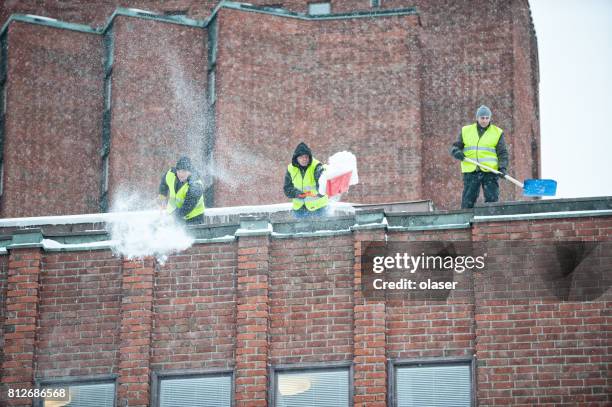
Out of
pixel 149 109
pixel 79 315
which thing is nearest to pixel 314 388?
pixel 79 315

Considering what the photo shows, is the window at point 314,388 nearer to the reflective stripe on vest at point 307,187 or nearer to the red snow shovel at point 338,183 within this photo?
the reflective stripe on vest at point 307,187

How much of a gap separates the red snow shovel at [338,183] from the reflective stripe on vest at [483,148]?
203cm

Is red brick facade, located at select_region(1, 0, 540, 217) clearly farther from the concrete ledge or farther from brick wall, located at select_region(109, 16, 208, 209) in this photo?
the concrete ledge

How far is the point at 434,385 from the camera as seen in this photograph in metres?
20.8

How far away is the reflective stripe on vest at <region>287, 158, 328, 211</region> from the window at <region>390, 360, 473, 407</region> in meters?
3.30

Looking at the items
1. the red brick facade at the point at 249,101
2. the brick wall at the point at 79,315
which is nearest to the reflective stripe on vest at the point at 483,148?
the brick wall at the point at 79,315

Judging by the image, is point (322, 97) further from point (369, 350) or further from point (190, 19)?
point (369, 350)

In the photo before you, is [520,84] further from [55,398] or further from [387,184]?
[55,398]

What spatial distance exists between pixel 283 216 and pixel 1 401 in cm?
720

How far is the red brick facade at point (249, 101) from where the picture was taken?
3722cm

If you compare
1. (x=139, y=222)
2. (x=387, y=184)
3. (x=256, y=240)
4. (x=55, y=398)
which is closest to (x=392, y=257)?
(x=256, y=240)

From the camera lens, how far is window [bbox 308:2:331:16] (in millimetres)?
41281
